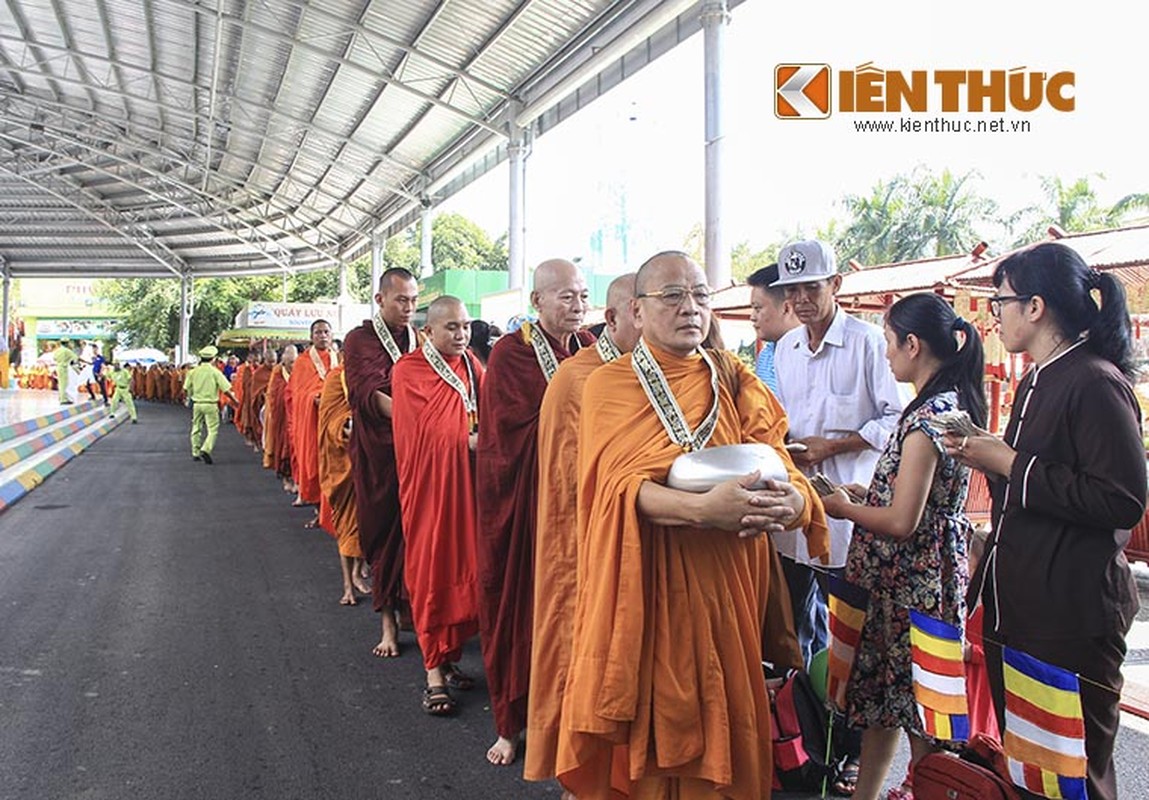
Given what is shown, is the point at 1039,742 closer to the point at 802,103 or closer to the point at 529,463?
the point at 529,463

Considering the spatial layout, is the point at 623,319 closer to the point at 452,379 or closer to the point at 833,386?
the point at 833,386

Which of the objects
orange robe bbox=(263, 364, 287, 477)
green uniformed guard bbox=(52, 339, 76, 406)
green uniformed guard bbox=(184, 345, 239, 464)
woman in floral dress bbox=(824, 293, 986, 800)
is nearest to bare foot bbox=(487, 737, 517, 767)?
woman in floral dress bbox=(824, 293, 986, 800)

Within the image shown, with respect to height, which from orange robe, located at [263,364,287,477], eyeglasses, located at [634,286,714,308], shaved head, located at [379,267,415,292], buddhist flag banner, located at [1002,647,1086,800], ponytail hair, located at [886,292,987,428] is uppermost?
shaved head, located at [379,267,415,292]

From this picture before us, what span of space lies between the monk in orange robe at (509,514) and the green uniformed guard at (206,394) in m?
11.1

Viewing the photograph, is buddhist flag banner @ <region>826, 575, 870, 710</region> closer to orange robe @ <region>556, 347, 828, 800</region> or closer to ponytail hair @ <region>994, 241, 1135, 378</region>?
orange robe @ <region>556, 347, 828, 800</region>

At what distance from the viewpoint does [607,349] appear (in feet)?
9.89

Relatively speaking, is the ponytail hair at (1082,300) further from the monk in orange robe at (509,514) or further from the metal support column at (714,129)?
the metal support column at (714,129)

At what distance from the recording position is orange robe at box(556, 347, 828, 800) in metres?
2.31

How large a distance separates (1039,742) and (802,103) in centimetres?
869

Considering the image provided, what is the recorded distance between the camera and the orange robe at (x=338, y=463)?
5570 mm

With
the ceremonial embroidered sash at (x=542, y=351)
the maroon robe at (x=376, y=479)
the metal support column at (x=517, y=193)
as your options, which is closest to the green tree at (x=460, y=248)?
the metal support column at (x=517, y=193)

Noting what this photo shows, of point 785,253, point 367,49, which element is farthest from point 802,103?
point 367,49

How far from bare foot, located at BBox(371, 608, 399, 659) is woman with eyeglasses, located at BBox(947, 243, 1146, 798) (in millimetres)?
3159

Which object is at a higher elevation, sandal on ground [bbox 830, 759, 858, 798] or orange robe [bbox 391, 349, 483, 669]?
orange robe [bbox 391, 349, 483, 669]
